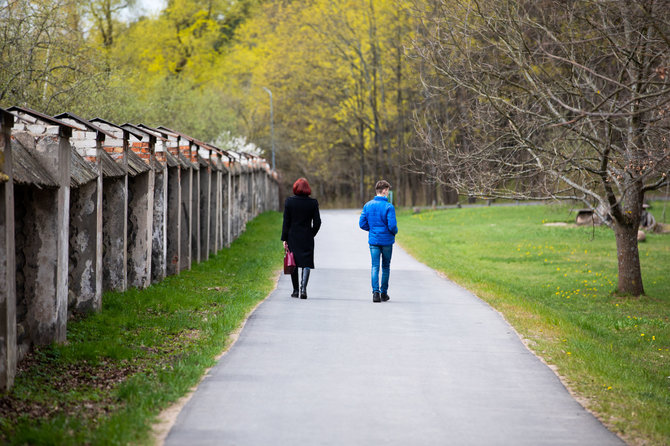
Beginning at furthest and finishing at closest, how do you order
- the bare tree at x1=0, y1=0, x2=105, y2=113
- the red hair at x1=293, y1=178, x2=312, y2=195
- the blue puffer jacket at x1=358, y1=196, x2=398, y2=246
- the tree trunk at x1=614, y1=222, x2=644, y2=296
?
the bare tree at x1=0, y1=0, x2=105, y2=113 < the tree trunk at x1=614, y1=222, x2=644, y2=296 < the red hair at x1=293, y1=178, x2=312, y2=195 < the blue puffer jacket at x1=358, y1=196, x2=398, y2=246

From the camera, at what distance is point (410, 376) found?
7500 mm

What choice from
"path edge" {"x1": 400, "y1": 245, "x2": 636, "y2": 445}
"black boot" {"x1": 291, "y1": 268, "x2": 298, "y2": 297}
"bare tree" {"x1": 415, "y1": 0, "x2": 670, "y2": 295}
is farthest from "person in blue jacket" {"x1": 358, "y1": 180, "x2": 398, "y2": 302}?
"bare tree" {"x1": 415, "y1": 0, "x2": 670, "y2": 295}

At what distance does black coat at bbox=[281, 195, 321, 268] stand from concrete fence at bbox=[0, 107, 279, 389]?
Result: 2.30m

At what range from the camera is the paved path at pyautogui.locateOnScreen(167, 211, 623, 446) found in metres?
5.69

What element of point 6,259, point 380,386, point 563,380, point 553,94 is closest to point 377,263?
point 553,94

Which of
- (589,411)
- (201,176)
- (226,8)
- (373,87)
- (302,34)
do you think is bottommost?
(589,411)

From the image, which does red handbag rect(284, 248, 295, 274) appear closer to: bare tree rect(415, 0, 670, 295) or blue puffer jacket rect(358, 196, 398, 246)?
blue puffer jacket rect(358, 196, 398, 246)

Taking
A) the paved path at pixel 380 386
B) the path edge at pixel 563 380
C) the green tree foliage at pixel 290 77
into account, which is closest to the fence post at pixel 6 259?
the paved path at pixel 380 386

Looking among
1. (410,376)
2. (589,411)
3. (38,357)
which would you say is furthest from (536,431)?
(38,357)

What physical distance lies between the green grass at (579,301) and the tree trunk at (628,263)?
27cm

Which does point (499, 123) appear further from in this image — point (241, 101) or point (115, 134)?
point (241, 101)

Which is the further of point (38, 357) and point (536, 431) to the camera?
point (38, 357)

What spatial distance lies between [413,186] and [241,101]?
1432 centimetres

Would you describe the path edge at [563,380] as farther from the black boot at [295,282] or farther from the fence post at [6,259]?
the fence post at [6,259]
